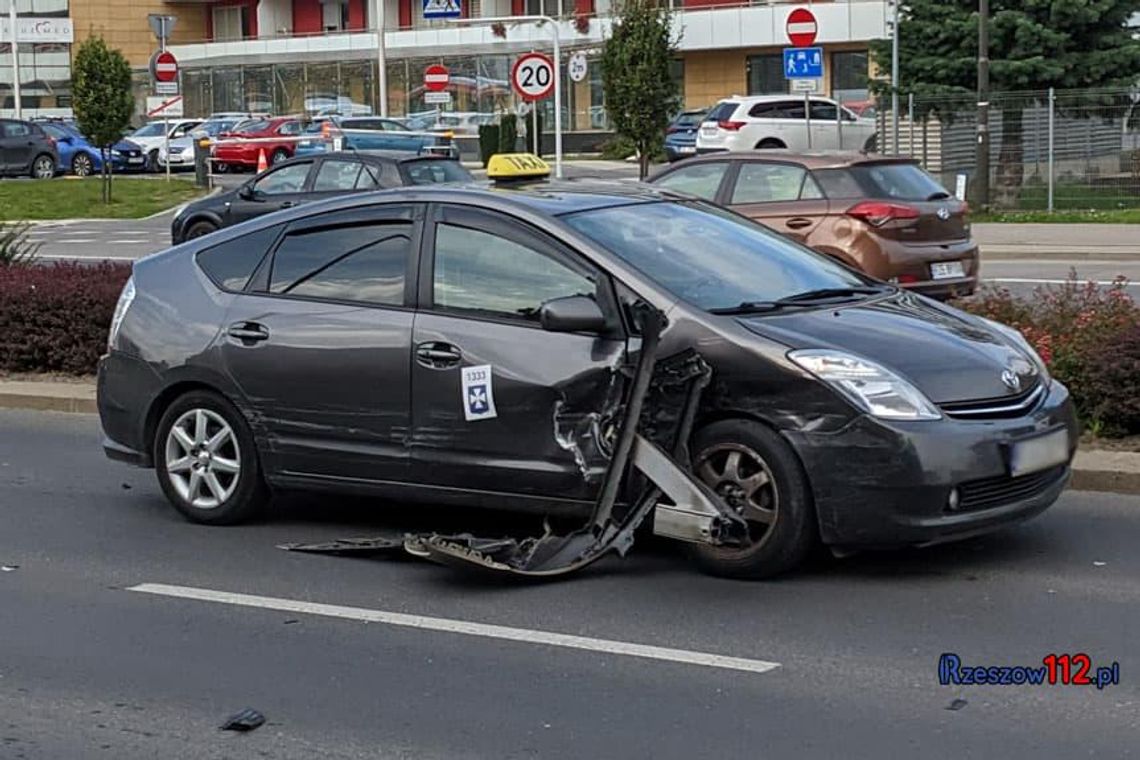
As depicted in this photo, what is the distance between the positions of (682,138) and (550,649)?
3971cm

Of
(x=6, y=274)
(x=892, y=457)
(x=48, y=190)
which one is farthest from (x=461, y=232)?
(x=48, y=190)

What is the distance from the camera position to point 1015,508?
708cm

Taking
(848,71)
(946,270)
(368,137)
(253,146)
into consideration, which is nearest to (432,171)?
(946,270)

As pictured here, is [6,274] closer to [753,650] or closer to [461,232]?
[461,232]

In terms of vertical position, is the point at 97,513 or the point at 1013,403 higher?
the point at 1013,403

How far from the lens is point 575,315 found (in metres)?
7.28

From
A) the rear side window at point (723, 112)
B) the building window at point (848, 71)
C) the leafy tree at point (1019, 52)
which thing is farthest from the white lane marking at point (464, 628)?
the building window at point (848, 71)

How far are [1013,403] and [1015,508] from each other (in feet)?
1.37

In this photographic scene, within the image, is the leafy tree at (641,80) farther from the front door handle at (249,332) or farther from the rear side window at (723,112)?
the front door handle at (249,332)

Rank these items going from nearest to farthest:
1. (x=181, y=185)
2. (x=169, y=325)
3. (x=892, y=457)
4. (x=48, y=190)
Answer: (x=892, y=457)
(x=169, y=325)
(x=48, y=190)
(x=181, y=185)

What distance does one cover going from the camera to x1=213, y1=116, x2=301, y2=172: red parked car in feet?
155

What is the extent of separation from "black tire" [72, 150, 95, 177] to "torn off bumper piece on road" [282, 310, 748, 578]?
139ft
